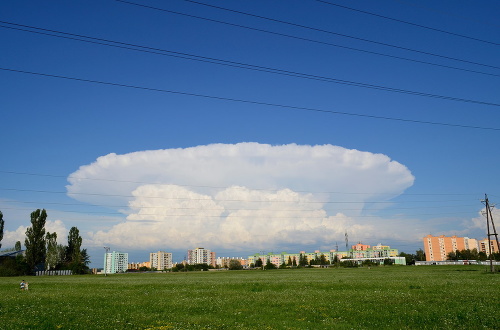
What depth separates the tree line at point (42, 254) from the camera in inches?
5492

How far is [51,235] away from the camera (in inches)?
6373

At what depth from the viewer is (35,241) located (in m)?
145

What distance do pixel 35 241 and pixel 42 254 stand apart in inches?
241

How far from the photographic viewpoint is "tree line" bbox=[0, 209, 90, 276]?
458 feet

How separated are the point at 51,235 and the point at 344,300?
541 feet

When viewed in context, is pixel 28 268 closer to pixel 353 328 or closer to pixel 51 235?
pixel 51 235

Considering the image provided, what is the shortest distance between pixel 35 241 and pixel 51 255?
13.3 meters

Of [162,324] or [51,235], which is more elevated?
[51,235]

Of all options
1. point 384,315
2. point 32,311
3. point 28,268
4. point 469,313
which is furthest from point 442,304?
point 28,268

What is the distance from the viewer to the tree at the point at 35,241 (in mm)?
143500

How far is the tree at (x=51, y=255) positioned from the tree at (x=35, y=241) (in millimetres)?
4404

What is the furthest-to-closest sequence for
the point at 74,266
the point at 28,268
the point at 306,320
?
the point at 74,266 → the point at 28,268 → the point at 306,320

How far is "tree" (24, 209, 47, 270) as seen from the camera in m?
144

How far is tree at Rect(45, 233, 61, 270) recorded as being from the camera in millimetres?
153400
